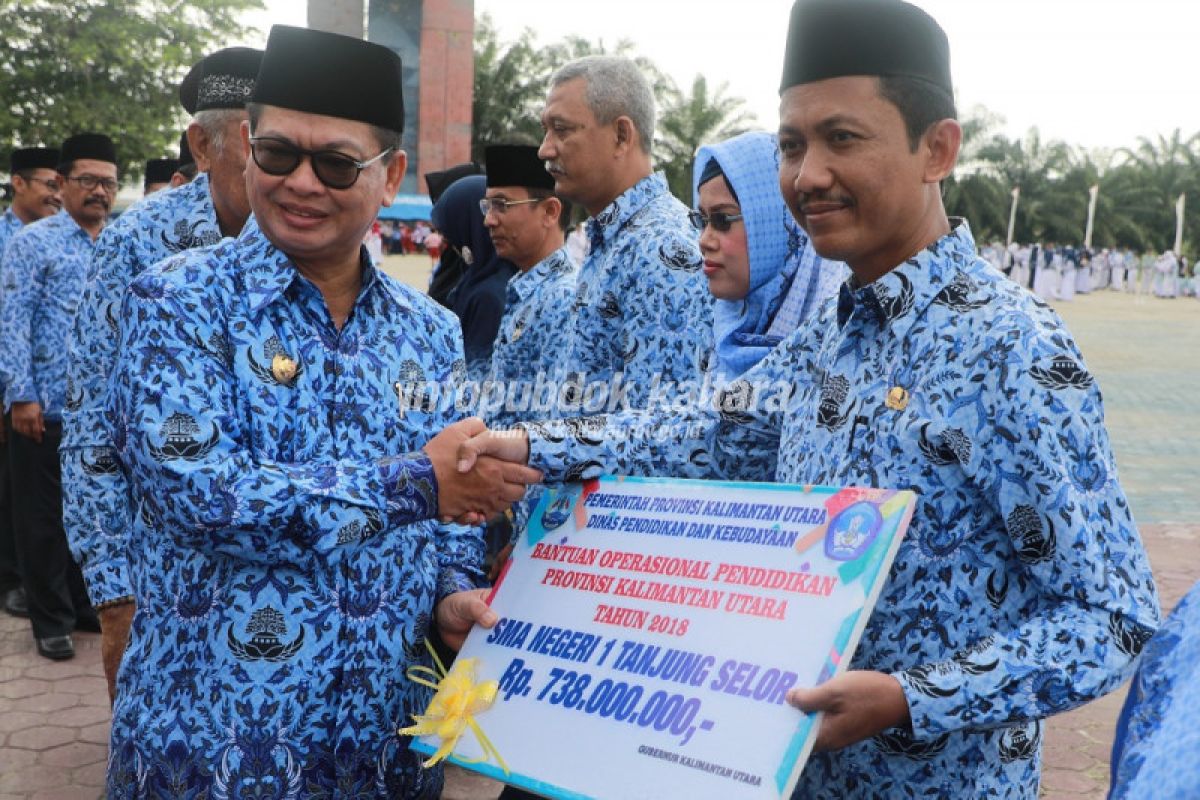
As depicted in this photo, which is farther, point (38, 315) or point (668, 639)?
point (38, 315)

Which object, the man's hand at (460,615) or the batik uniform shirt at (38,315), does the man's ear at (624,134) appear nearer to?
the man's hand at (460,615)

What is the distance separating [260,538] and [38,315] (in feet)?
15.9

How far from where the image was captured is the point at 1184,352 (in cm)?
2256

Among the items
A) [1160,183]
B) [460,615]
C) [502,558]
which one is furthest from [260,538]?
[1160,183]

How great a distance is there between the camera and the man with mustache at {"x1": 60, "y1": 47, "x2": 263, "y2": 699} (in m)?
3.02

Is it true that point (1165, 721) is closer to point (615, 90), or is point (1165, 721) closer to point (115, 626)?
point (115, 626)

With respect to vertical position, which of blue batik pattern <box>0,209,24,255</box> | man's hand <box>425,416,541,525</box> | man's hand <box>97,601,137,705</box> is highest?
man's hand <box>425,416,541,525</box>

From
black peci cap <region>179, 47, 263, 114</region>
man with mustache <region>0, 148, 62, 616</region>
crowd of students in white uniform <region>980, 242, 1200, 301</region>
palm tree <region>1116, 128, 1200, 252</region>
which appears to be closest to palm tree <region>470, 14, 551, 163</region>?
crowd of students in white uniform <region>980, 242, 1200, 301</region>

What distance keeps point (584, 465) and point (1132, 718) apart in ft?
4.35

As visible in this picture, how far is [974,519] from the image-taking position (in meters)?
1.77

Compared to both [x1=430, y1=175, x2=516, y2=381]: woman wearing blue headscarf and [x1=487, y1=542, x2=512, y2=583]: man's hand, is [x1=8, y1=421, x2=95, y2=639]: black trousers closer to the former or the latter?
[x1=430, y1=175, x2=516, y2=381]: woman wearing blue headscarf

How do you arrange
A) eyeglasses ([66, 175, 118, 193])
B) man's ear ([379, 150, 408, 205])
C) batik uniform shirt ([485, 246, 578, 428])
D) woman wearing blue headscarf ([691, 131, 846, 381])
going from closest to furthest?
man's ear ([379, 150, 408, 205]) < woman wearing blue headscarf ([691, 131, 846, 381]) < batik uniform shirt ([485, 246, 578, 428]) < eyeglasses ([66, 175, 118, 193])

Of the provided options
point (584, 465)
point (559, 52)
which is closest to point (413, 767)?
point (584, 465)

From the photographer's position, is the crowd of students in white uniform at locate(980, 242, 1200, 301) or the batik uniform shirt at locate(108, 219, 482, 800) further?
the crowd of students in white uniform at locate(980, 242, 1200, 301)
